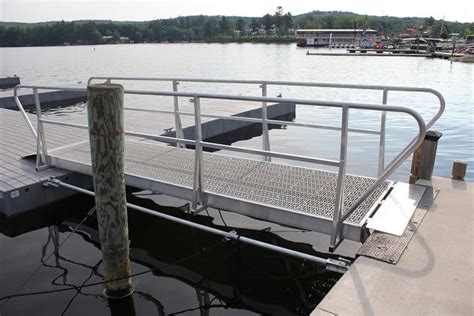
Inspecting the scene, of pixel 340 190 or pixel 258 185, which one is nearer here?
pixel 340 190

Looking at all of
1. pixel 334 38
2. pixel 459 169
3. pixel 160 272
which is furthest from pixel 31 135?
pixel 334 38

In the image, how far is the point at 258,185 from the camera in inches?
176

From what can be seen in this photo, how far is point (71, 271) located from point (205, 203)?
172 centimetres

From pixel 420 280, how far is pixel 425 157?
205 cm

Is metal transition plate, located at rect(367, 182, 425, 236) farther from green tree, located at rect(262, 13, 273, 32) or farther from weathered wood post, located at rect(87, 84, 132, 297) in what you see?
green tree, located at rect(262, 13, 273, 32)

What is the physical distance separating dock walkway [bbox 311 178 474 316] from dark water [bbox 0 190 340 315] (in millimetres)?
1127

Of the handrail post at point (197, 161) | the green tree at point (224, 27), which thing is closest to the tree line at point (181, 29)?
the green tree at point (224, 27)

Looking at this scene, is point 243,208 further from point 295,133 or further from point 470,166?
point 295,133

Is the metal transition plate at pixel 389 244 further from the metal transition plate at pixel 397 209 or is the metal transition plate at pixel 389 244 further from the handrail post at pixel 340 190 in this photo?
the handrail post at pixel 340 190

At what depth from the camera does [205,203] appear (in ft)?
14.3

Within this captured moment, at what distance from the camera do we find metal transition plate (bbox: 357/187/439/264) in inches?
127

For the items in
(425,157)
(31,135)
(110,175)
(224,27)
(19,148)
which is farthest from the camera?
(224,27)

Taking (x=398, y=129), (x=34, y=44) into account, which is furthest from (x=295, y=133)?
(x=34, y=44)

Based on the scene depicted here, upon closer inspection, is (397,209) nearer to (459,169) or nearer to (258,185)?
(459,169)
